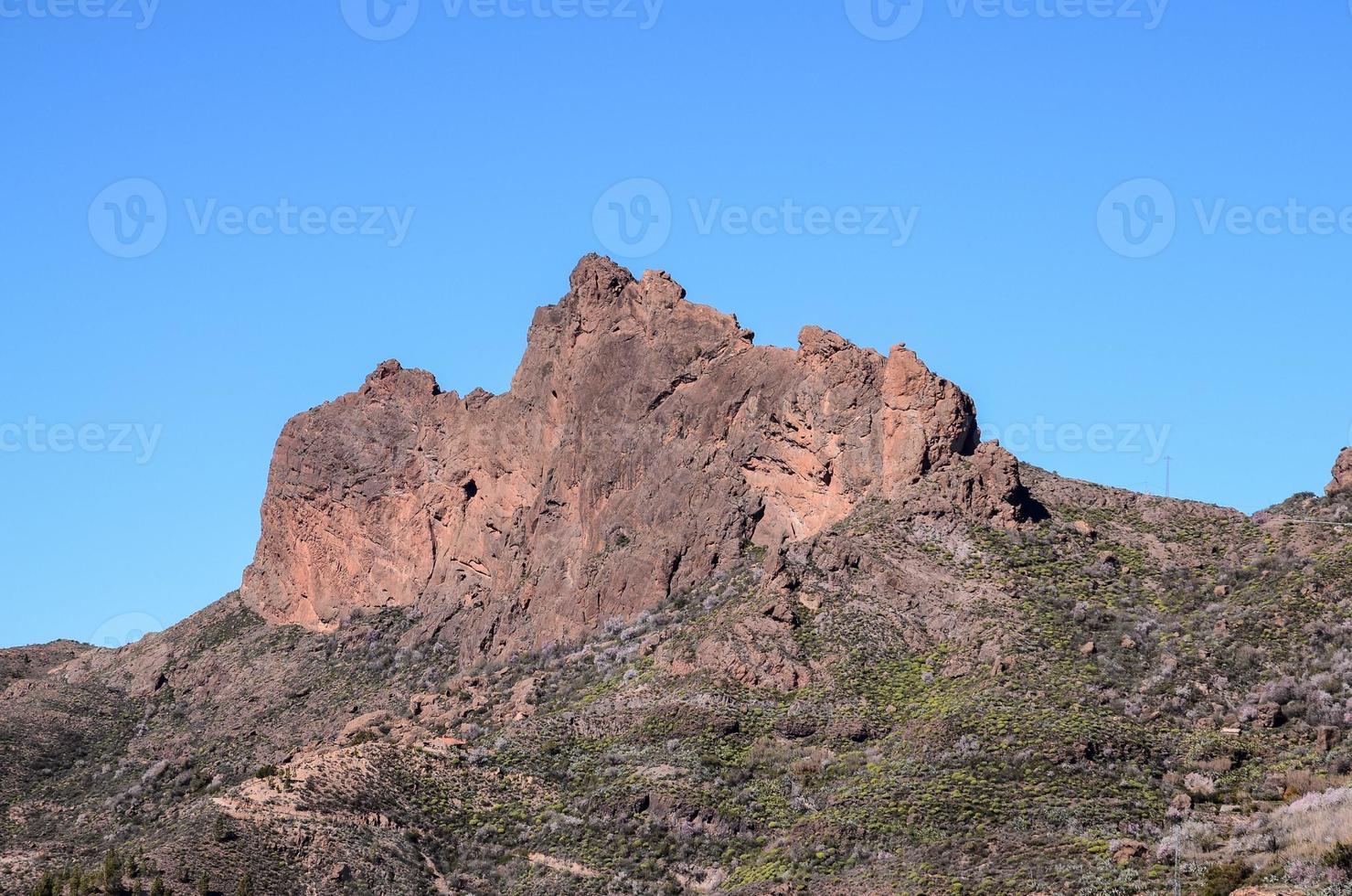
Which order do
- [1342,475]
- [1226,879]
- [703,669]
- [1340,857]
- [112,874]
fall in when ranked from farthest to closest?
1. [1342,475]
2. [703,669]
3. [112,874]
4. [1226,879]
5. [1340,857]

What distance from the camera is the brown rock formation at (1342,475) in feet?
301

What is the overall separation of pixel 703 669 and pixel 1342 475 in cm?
3030

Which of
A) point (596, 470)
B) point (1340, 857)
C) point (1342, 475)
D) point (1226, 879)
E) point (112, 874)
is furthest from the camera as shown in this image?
point (596, 470)

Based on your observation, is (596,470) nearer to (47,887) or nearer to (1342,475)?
(1342,475)

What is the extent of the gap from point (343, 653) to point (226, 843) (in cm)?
3371

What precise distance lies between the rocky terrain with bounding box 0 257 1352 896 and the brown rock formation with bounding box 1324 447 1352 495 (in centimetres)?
27

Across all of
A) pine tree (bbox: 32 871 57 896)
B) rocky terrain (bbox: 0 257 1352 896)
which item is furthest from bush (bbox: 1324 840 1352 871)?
pine tree (bbox: 32 871 57 896)

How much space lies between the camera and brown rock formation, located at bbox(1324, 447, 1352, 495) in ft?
301

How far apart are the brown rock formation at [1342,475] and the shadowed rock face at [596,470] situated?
1429cm

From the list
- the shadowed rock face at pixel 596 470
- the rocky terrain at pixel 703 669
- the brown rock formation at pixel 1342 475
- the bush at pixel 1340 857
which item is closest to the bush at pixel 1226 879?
the rocky terrain at pixel 703 669

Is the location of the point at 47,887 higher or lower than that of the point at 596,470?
lower

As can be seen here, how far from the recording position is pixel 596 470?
337 feet

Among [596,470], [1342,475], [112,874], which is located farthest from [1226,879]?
[596,470]

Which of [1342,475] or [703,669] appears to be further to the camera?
[1342,475]
